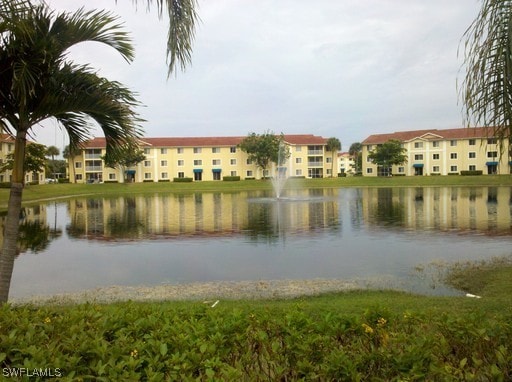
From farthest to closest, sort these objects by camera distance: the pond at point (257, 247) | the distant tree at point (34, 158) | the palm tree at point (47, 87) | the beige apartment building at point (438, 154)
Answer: the beige apartment building at point (438, 154) → the distant tree at point (34, 158) → the pond at point (257, 247) → the palm tree at point (47, 87)

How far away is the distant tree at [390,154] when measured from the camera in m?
76.7

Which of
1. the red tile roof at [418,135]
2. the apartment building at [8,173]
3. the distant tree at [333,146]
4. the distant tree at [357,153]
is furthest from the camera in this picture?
the distant tree at [357,153]

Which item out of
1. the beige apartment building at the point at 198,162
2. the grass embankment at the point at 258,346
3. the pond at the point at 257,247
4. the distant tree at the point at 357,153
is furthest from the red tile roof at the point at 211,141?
the grass embankment at the point at 258,346

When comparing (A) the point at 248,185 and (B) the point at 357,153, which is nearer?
(A) the point at 248,185

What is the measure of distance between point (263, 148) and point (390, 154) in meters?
22.1

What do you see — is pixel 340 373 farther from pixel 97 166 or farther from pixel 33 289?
pixel 97 166

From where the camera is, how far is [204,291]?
36.4ft

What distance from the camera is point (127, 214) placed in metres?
32.8

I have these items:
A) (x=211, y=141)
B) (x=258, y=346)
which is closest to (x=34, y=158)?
(x=211, y=141)

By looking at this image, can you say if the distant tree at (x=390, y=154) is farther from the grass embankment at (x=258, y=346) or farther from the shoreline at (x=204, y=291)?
the grass embankment at (x=258, y=346)

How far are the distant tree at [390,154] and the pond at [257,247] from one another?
48.1m

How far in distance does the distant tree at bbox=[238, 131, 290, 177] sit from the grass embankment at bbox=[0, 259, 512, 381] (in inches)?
2988

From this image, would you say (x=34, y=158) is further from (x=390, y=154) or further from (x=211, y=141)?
(x=390, y=154)

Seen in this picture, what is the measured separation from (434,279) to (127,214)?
83.2ft
